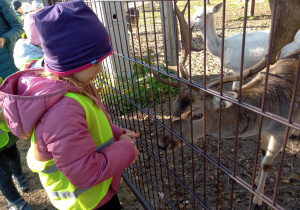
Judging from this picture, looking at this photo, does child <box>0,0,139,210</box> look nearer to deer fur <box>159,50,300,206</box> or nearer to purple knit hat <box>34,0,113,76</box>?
purple knit hat <box>34,0,113,76</box>

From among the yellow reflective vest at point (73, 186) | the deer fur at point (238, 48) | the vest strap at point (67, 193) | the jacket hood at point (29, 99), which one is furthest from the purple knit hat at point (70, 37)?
the deer fur at point (238, 48)

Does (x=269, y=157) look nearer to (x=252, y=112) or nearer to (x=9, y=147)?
(x=252, y=112)

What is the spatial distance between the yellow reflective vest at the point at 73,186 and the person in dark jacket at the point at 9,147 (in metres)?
1.29

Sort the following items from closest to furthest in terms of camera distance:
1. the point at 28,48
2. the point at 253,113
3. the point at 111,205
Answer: the point at 111,205, the point at 253,113, the point at 28,48

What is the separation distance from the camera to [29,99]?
148 cm


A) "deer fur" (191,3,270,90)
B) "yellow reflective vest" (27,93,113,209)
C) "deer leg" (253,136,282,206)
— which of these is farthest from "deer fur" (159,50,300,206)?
"deer fur" (191,3,270,90)

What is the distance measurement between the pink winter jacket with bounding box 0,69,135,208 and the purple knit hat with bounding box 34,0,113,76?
15 cm

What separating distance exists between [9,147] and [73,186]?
1.96 m

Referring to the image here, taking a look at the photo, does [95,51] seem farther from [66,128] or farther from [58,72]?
[66,128]

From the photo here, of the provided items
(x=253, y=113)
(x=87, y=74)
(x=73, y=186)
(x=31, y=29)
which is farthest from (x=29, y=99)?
(x=253, y=113)

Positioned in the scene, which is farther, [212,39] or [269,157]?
[212,39]

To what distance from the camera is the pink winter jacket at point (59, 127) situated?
1444mm

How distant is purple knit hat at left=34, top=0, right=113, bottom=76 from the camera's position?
1.45 metres

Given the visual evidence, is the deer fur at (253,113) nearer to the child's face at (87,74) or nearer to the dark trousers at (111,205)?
the dark trousers at (111,205)
